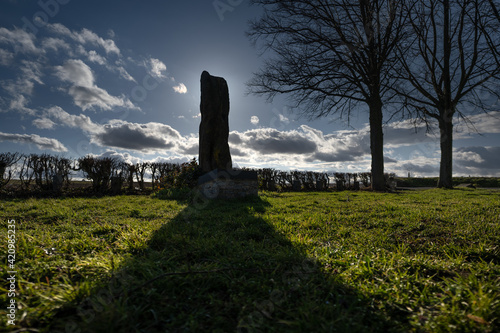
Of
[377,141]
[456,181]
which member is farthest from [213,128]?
[456,181]

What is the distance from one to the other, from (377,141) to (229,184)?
8.74 metres

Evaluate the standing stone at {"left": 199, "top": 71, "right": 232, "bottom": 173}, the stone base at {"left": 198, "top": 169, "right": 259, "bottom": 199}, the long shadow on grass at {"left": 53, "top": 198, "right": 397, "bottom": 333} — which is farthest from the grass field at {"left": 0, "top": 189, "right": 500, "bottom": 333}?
the standing stone at {"left": 199, "top": 71, "right": 232, "bottom": 173}

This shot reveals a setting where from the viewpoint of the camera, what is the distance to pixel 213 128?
386 inches

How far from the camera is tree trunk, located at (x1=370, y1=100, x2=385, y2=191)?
12.0 m

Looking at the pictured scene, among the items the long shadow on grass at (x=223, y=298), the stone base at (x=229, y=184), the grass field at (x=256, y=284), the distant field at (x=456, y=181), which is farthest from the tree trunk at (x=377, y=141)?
the distant field at (x=456, y=181)

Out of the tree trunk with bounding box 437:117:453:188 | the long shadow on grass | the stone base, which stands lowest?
the long shadow on grass

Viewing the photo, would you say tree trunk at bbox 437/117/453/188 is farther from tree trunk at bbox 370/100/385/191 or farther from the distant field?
the distant field

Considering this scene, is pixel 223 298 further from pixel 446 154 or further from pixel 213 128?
pixel 446 154

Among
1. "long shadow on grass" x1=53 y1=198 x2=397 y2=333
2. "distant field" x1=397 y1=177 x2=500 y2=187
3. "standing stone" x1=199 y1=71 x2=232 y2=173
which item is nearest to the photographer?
"long shadow on grass" x1=53 y1=198 x2=397 y2=333

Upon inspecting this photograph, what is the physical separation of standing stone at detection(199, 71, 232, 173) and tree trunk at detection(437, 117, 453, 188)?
12918 mm

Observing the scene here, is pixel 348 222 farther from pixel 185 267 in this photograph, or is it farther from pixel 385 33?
pixel 385 33

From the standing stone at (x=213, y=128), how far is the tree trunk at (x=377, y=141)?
7656 millimetres

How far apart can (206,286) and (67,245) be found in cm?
183

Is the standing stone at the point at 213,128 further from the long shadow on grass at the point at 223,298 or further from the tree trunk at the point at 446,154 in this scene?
the tree trunk at the point at 446,154
